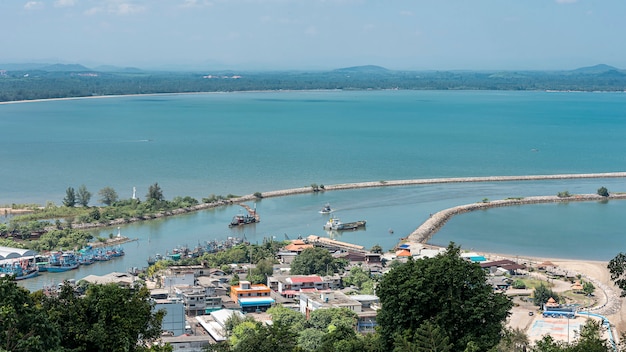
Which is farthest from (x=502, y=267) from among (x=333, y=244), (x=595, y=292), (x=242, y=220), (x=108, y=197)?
(x=108, y=197)

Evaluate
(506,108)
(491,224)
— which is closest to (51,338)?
(491,224)

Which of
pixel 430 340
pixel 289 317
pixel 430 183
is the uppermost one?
pixel 430 340

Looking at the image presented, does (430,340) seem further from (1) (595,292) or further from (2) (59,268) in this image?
(2) (59,268)

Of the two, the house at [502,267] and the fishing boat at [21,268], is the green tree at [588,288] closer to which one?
the house at [502,267]

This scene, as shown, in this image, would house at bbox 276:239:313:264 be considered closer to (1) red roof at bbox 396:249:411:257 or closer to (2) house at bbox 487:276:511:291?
(1) red roof at bbox 396:249:411:257

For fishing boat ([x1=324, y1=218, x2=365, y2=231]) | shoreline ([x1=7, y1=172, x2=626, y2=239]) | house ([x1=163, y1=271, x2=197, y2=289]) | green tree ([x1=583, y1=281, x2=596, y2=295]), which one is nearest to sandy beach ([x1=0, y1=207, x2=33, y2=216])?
shoreline ([x1=7, y1=172, x2=626, y2=239])

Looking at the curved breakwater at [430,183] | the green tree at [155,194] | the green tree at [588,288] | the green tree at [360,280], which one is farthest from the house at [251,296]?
the green tree at [155,194]

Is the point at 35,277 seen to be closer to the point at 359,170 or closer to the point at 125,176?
the point at 125,176
